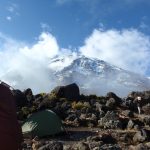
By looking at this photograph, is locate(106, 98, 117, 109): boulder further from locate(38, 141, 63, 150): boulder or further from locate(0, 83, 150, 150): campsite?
locate(38, 141, 63, 150): boulder

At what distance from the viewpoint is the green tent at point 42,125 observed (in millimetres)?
24844

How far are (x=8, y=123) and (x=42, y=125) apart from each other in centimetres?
1585

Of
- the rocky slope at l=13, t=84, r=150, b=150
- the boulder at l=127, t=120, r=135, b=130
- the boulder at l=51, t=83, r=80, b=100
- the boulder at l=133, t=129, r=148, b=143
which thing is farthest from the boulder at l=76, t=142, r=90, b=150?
the boulder at l=51, t=83, r=80, b=100

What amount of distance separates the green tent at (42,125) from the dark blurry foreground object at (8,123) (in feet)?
49.8

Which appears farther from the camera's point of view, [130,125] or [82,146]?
[130,125]

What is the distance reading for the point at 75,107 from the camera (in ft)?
121

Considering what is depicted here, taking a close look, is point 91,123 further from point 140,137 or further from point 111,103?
point 111,103

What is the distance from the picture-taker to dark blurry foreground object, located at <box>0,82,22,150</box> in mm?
9258

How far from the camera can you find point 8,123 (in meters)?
9.39

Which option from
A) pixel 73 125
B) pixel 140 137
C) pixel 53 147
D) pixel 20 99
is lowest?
pixel 53 147

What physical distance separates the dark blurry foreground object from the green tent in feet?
49.8

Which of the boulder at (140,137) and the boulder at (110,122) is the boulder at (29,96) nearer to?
the boulder at (110,122)

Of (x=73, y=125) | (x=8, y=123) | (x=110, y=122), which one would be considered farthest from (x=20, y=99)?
(x=8, y=123)

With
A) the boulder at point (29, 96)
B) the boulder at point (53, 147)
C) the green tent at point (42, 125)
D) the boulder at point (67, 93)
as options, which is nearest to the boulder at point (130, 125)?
the green tent at point (42, 125)
